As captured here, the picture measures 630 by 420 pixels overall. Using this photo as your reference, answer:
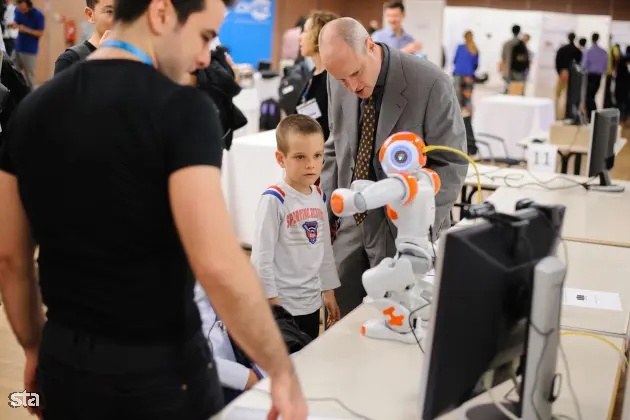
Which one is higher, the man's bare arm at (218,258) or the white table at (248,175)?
the man's bare arm at (218,258)

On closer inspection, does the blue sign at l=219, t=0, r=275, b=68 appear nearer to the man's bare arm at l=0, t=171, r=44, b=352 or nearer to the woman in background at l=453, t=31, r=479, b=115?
the woman in background at l=453, t=31, r=479, b=115

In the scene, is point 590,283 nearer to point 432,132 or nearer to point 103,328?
point 432,132

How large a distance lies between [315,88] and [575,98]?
112 inches

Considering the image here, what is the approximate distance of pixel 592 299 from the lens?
2447mm

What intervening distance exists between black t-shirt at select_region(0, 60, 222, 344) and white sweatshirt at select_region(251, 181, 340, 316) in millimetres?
1252

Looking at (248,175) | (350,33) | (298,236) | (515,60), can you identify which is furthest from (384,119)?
(515,60)

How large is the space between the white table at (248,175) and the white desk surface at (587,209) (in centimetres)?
151

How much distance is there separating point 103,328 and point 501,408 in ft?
2.50

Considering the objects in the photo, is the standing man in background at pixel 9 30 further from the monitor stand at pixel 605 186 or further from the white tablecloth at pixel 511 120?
the monitor stand at pixel 605 186

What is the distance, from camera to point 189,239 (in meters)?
1.14

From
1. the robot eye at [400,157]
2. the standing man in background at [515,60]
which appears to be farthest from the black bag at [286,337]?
the standing man in background at [515,60]

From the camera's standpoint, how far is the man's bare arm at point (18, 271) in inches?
52.4

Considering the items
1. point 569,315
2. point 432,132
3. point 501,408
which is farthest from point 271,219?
point 501,408

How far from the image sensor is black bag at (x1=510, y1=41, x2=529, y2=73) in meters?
12.9
